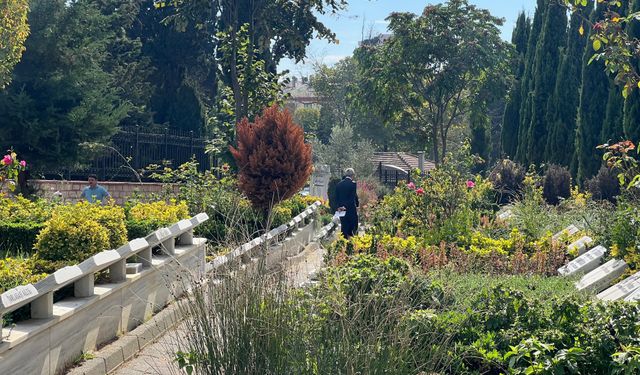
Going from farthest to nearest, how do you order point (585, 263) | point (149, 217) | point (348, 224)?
point (348, 224)
point (149, 217)
point (585, 263)

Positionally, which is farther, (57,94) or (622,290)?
(57,94)

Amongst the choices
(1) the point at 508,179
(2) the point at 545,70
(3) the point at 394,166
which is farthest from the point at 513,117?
(1) the point at 508,179

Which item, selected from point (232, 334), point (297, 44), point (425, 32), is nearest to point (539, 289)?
point (232, 334)

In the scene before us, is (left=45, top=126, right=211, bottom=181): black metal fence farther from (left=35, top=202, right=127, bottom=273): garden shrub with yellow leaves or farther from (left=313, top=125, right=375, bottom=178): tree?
(left=35, top=202, right=127, bottom=273): garden shrub with yellow leaves

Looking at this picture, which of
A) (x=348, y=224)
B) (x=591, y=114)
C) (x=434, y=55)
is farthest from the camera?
(x=434, y=55)

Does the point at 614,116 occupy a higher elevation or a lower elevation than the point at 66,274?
higher

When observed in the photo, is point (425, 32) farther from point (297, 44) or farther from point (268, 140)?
point (268, 140)

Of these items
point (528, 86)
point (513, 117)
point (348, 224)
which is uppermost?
point (528, 86)

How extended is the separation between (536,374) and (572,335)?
2.22 ft

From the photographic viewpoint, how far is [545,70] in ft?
105

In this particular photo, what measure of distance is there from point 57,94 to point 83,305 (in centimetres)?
1642

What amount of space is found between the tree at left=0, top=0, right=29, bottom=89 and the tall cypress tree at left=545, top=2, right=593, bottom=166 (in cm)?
1959

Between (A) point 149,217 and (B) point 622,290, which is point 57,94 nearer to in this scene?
(A) point 149,217

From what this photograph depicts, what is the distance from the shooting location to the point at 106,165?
81.3 ft
